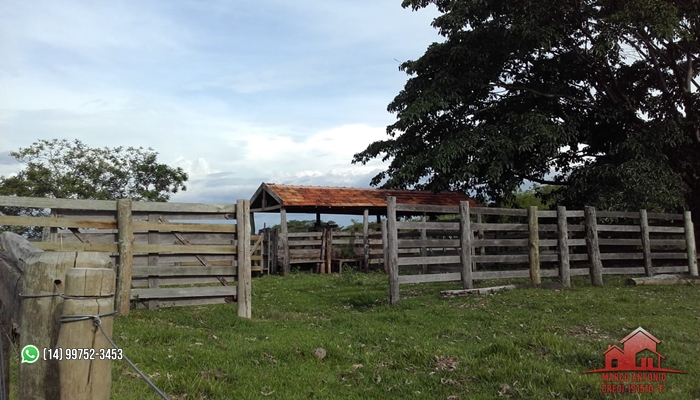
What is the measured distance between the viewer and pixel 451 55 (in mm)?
18812

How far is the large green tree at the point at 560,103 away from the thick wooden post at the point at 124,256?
1173cm

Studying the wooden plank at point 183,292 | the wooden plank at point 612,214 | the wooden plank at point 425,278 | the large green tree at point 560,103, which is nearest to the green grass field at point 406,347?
the wooden plank at point 183,292

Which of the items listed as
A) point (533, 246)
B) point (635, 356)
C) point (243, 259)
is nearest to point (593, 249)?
point (533, 246)

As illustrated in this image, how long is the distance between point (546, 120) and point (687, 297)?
841cm

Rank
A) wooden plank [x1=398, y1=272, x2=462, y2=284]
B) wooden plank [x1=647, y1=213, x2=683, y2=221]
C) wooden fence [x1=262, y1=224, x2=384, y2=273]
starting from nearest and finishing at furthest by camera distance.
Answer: wooden plank [x1=398, y1=272, x2=462, y2=284] → wooden plank [x1=647, y1=213, x2=683, y2=221] → wooden fence [x1=262, y1=224, x2=384, y2=273]

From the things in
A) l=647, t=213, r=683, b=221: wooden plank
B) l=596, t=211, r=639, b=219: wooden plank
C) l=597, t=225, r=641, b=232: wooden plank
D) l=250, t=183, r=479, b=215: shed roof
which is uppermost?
l=250, t=183, r=479, b=215: shed roof

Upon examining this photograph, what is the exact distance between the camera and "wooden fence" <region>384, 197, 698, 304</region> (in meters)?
10.5

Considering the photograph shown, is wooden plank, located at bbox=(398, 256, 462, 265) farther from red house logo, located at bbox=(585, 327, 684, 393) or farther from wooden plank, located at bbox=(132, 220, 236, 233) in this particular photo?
red house logo, located at bbox=(585, 327, 684, 393)

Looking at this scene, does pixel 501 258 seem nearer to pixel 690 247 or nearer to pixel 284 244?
pixel 690 247

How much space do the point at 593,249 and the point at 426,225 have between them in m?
5.08

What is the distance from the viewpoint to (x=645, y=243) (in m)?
14.0

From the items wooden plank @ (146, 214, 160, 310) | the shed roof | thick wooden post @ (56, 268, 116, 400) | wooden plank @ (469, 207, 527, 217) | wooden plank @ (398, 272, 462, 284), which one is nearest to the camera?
thick wooden post @ (56, 268, 116, 400)

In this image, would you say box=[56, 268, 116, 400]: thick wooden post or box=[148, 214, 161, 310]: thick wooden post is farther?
box=[148, 214, 161, 310]: thick wooden post

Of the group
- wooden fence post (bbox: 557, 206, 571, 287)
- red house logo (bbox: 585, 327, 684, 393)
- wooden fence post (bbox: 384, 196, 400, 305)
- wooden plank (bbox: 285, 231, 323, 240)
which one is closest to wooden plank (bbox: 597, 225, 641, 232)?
wooden fence post (bbox: 557, 206, 571, 287)
